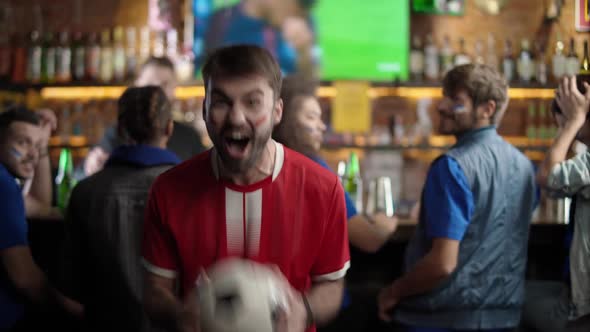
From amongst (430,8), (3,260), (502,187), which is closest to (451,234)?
(502,187)

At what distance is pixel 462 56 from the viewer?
5.33 metres

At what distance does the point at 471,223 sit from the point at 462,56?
11.2 feet

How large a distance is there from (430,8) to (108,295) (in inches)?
160

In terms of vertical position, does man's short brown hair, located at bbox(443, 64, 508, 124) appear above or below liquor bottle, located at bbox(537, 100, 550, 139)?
above

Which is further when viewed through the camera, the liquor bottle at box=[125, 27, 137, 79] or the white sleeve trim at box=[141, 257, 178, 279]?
the liquor bottle at box=[125, 27, 137, 79]

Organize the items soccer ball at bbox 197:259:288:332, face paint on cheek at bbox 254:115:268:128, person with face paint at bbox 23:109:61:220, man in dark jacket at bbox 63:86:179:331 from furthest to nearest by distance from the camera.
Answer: person with face paint at bbox 23:109:61:220 < man in dark jacket at bbox 63:86:179:331 < face paint on cheek at bbox 254:115:268:128 < soccer ball at bbox 197:259:288:332

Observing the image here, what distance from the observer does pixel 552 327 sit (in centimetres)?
232

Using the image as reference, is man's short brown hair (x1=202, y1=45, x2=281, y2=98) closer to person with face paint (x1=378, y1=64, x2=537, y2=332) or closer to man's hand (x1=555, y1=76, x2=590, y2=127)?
person with face paint (x1=378, y1=64, x2=537, y2=332)

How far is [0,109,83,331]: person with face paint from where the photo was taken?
2.10 metres

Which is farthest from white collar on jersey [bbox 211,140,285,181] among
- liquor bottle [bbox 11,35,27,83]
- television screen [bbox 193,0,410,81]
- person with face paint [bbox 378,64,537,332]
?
liquor bottle [bbox 11,35,27,83]

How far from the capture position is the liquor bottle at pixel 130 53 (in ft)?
17.6

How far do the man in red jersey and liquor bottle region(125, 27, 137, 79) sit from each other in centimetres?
414

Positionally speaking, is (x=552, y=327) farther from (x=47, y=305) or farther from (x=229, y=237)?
(x=47, y=305)

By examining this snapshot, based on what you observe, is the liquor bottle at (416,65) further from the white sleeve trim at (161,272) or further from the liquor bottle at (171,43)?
the white sleeve trim at (161,272)
